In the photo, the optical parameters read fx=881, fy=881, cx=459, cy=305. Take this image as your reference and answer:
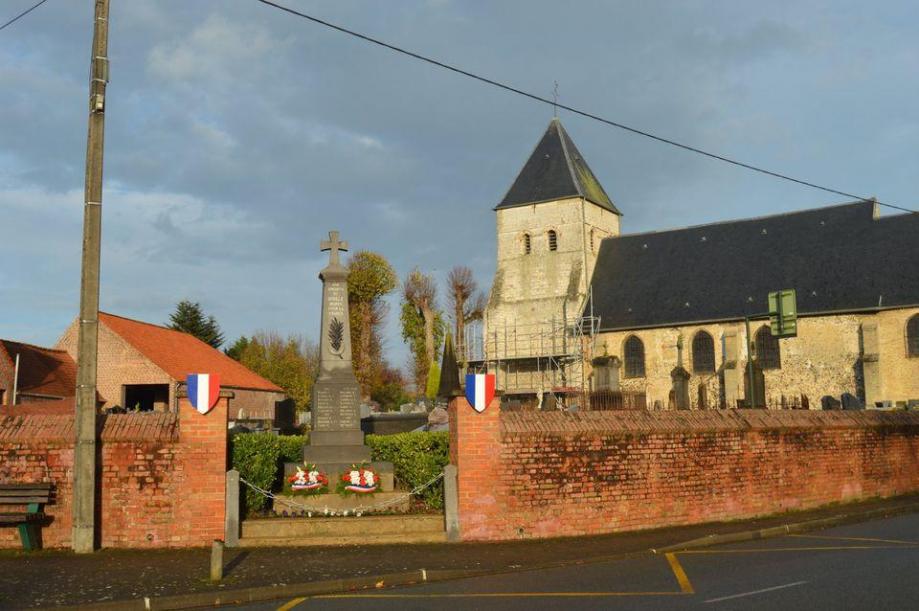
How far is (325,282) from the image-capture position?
17.6m

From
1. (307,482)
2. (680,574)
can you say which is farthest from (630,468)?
(307,482)

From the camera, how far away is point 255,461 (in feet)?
46.4

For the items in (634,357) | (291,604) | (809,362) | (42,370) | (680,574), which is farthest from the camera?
(634,357)

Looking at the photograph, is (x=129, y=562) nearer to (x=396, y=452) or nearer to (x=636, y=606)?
(x=396, y=452)

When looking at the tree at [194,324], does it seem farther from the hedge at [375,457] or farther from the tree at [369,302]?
the hedge at [375,457]

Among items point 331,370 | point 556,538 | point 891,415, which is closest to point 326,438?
point 331,370

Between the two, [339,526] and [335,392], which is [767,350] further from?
[339,526]

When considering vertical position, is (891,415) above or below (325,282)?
below

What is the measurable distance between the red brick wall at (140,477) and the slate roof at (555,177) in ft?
135

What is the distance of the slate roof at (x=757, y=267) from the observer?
4159cm

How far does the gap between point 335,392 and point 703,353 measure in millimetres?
32098

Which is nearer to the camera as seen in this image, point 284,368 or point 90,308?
point 90,308

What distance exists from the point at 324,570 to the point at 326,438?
19.3 ft

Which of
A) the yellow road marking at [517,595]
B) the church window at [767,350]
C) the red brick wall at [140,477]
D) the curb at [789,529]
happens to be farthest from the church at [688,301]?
the yellow road marking at [517,595]
